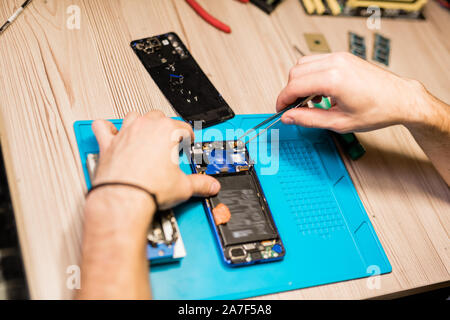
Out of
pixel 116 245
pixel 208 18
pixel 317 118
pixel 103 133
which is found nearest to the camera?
pixel 116 245

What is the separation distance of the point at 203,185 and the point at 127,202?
167 millimetres

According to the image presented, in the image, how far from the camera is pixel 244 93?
97cm

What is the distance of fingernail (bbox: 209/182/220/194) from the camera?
0.73 m

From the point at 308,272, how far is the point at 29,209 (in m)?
0.54

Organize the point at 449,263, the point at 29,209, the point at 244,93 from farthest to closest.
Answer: the point at 244,93 < the point at 449,263 < the point at 29,209

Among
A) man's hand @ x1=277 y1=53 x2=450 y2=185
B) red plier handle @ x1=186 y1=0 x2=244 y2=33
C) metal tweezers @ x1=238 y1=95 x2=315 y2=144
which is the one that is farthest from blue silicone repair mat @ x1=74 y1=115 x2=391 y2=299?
red plier handle @ x1=186 y1=0 x2=244 y2=33

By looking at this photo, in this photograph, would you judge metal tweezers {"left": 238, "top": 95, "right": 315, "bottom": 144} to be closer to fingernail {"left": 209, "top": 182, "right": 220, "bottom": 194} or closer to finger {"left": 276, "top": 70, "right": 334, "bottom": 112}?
finger {"left": 276, "top": 70, "right": 334, "bottom": 112}

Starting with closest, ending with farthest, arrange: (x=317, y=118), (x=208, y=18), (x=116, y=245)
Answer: (x=116, y=245), (x=317, y=118), (x=208, y=18)

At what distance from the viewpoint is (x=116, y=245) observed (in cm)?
57

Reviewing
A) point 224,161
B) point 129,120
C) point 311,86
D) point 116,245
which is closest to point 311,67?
point 311,86

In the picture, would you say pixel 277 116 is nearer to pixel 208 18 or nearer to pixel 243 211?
pixel 243 211

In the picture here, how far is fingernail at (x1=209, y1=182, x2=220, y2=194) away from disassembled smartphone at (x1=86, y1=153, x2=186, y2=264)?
0.09m
